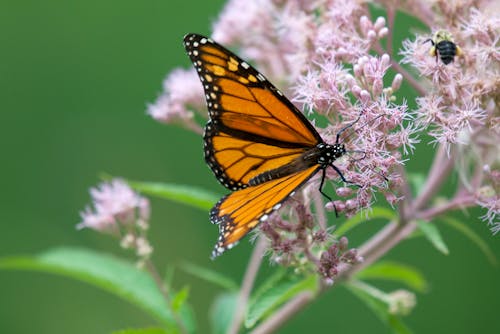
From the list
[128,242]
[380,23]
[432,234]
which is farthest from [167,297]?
[380,23]

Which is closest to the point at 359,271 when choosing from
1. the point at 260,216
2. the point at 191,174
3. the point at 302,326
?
the point at 260,216

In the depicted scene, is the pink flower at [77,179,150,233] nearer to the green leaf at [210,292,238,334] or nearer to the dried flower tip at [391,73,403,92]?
the green leaf at [210,292,238,334]

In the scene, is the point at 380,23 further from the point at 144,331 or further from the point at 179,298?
the point at 144,331

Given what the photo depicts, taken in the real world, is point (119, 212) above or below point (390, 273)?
above

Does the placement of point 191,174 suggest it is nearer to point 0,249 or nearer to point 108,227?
point 0,249

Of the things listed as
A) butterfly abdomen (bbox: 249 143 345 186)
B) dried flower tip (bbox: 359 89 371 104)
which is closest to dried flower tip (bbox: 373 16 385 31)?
dried flower tip (bbox: 359 89 371 104)

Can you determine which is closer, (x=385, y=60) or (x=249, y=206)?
(x=249, y=206)
